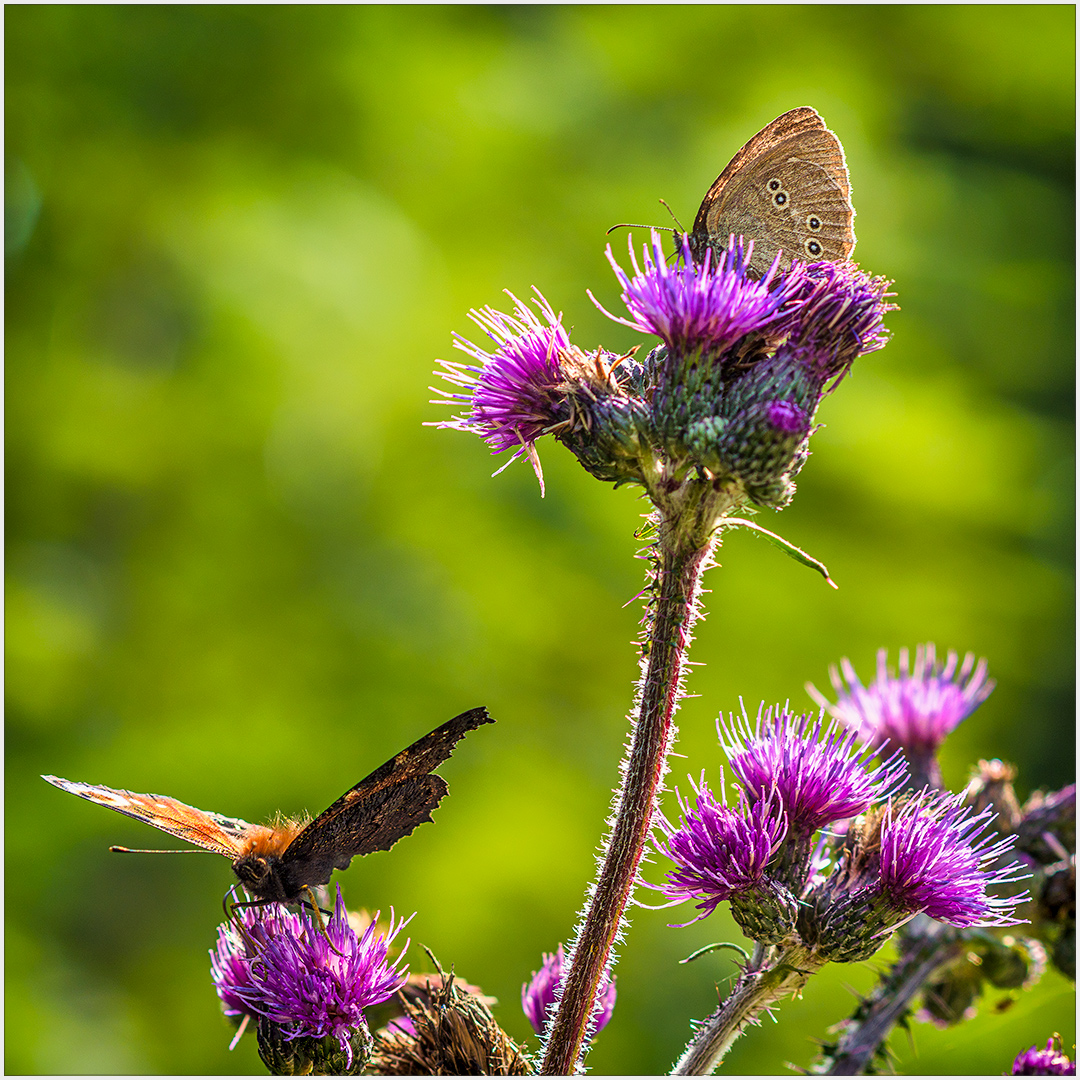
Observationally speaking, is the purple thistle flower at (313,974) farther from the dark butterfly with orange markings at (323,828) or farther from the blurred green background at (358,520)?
the blurred green background at (358,520)

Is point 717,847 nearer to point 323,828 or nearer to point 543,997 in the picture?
point 543,997

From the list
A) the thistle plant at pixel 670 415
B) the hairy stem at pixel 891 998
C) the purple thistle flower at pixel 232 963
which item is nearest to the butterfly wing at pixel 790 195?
the thistle plant at pixel 670 415

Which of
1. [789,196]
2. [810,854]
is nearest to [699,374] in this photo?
[789,196]

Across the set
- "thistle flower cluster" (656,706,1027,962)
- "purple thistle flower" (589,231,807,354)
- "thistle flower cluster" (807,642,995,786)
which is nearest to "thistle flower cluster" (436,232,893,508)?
"purple thistle flower" (589,231,807,354)

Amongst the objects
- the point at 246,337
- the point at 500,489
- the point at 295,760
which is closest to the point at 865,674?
the point at 500,489

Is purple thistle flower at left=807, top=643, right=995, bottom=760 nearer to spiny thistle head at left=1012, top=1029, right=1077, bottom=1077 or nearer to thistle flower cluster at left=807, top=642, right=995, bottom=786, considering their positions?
thistle flower cluster at left=807, top=642, right=995, bottom=786
